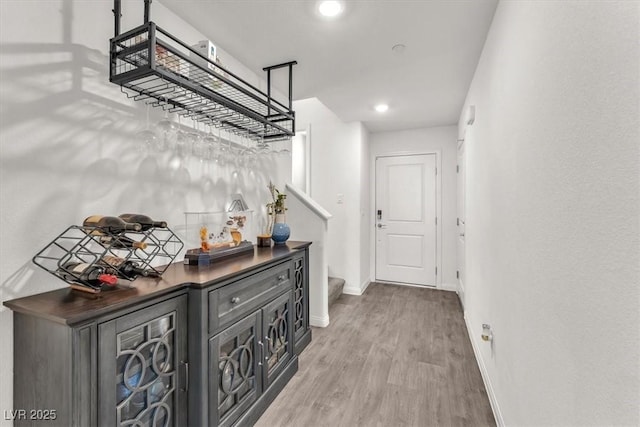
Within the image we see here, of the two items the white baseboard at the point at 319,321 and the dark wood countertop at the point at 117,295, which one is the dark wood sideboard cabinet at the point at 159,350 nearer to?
the dark wood countertop at the point at 117,295

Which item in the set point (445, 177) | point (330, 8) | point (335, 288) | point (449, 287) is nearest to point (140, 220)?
point (330, 8)

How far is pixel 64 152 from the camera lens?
4.12 feet

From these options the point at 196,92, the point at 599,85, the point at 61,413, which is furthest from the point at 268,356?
the point at 599,85

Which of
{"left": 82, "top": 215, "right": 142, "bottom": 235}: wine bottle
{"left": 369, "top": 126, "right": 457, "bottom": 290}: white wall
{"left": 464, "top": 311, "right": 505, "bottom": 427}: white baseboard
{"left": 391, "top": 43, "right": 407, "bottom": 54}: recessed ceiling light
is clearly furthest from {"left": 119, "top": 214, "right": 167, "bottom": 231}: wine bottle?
{"left": 369, "top": 126, "right": 457, "bottom": 290}: white wall

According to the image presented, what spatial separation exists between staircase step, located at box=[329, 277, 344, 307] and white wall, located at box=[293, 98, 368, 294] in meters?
0.15

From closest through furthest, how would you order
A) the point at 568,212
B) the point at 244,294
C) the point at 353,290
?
the point at 568,212 → the point at 244,294 → the point at 353,290

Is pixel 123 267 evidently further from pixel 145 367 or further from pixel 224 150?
pixel 224 150

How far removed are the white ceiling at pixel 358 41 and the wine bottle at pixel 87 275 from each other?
1.51 metres

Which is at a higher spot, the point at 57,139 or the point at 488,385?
the point at 57,139

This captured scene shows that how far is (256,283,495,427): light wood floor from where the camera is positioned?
180 centimetres

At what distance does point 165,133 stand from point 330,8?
3.82 feet

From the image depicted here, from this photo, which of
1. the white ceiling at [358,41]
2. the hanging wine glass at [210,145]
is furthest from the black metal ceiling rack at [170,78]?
the white ceiling at [358,41]

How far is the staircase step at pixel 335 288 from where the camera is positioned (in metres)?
3.82

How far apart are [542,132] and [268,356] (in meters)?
1.82
